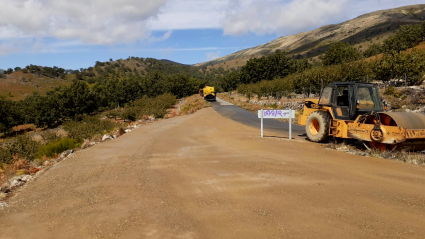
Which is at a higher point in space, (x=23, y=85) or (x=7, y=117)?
(x=23, y=85)

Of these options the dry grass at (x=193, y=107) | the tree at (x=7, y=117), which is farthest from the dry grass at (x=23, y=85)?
the dry grass at (x=193, y=107)

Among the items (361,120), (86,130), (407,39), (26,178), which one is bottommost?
(86,130)

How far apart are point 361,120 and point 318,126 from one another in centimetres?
238

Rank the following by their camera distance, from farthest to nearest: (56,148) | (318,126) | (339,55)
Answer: (339,55) → (56,148) → (318,126)

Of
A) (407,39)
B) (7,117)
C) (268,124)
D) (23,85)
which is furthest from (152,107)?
(23,85)

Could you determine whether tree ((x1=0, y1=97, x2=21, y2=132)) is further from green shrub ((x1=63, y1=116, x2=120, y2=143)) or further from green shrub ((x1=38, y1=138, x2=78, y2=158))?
green shrub ((x1=38, y1=138, x2=78, y2=158))

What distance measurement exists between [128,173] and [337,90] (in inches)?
348

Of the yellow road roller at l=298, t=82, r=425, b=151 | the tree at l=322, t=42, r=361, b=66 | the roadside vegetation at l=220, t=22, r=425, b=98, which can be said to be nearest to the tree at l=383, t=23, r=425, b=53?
the roadside vegetation at l=220, t=22, r=425, b=98

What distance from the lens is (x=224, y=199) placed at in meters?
5.70

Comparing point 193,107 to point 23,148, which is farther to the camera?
point 193,107

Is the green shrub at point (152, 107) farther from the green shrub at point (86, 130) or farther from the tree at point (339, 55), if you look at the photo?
the tree at point (339, 55)

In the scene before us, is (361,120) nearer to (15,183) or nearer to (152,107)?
(15,183)

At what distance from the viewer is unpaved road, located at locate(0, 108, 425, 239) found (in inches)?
176

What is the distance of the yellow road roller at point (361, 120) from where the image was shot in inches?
350
